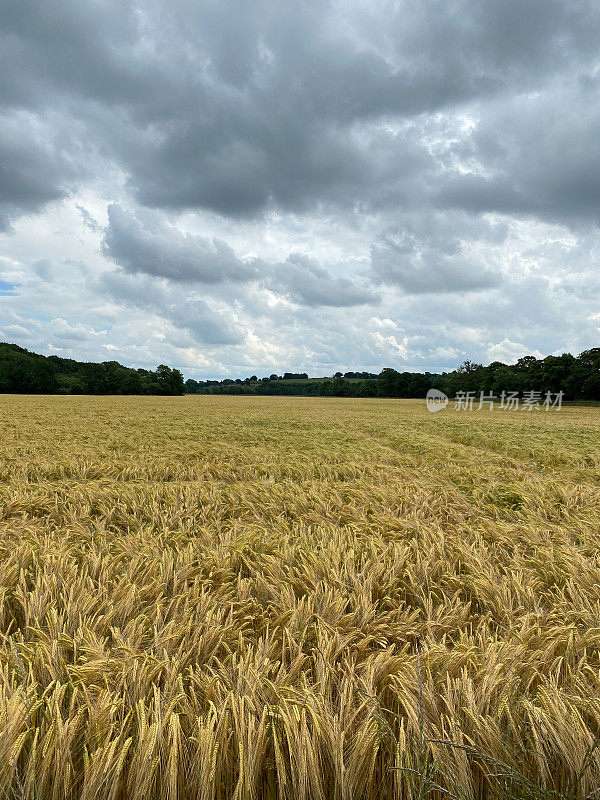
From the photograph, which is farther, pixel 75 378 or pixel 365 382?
pixel 365 382

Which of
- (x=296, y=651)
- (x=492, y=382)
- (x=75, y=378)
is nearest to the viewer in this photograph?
(x=296, y=651)

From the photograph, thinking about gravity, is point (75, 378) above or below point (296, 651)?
above

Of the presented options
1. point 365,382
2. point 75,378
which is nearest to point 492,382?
point 365,382

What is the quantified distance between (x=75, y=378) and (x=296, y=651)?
137m

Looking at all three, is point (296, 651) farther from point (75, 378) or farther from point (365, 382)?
point (365, 382)

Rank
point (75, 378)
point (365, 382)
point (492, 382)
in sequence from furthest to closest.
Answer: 1. point (365, 382)
2. point (75, 378)
3. point (492, 382)

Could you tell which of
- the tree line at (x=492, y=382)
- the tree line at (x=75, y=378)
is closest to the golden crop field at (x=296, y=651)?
the tree line at (x=492, y=382)

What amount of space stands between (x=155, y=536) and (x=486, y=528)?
13.8 ft

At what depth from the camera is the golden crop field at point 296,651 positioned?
1508 mm

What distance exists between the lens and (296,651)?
7.48ft

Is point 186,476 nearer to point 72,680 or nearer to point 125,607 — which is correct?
point 125,607

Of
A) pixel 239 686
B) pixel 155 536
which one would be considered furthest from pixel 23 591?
pixel 239 686

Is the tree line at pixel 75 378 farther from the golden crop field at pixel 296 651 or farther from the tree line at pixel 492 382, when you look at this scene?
the golden crop field at pixel 296 651

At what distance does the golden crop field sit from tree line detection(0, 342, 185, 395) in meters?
126
